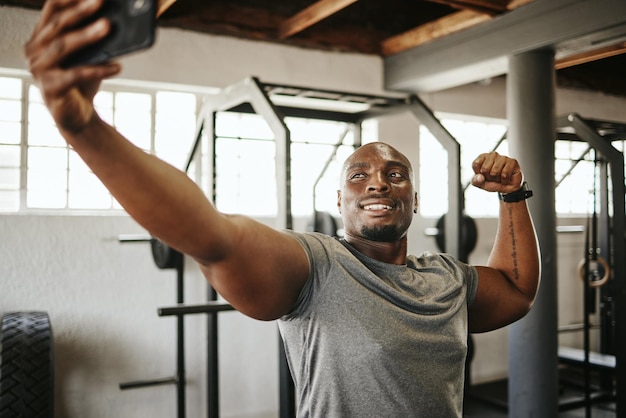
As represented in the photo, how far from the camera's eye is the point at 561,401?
4.61 m

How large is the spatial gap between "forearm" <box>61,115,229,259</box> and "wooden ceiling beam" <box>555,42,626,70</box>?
3004 mm

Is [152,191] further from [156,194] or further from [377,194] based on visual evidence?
[377,194]

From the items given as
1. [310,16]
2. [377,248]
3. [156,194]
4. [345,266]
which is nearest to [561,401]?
[310,16]

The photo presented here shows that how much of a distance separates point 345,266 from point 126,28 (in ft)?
2.47

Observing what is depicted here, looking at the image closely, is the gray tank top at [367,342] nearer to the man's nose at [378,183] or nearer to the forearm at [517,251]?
the man's nose at [378,183]

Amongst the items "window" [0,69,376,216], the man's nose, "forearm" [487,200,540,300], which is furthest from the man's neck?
"window" [0,69,376,216]

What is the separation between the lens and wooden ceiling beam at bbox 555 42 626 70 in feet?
10.6

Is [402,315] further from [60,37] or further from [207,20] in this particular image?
[207,20]

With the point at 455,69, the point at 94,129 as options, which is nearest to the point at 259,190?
the point at 455,69

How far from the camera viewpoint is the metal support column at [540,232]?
11.0 feet

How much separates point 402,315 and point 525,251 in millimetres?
608

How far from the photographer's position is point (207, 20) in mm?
3930

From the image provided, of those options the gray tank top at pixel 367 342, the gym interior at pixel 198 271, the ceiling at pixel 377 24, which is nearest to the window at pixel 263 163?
the gym interior at pixel 198 271

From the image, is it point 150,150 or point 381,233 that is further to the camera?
point 150,150
